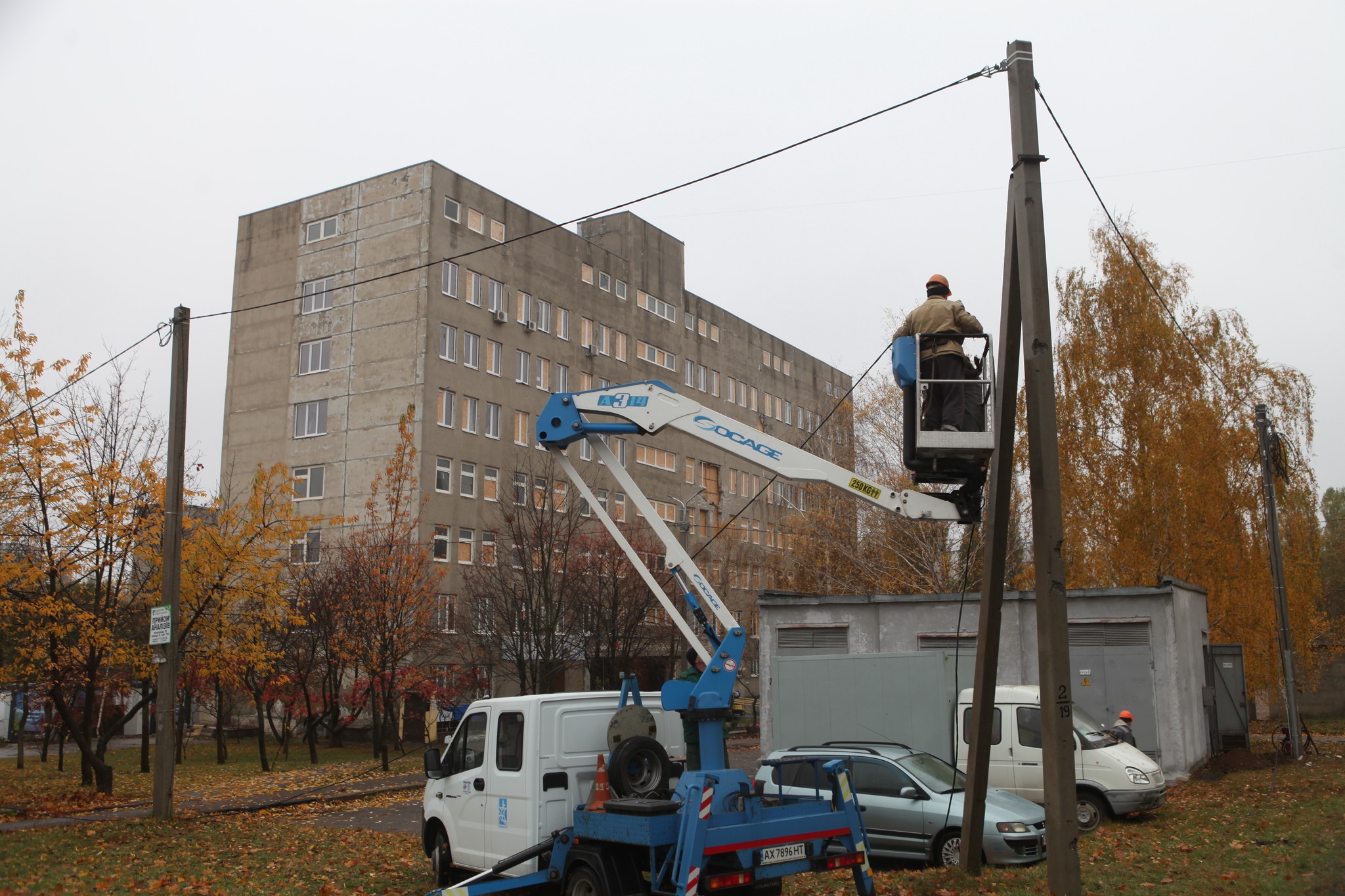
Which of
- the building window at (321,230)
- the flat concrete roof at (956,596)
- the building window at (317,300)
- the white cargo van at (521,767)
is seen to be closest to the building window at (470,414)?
the building window at (317,300)

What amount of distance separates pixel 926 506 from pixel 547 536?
24.6m

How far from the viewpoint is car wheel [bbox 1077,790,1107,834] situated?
1423cm

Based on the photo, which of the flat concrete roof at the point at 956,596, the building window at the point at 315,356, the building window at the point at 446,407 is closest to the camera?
the flat concrete roof at the point at 956,596

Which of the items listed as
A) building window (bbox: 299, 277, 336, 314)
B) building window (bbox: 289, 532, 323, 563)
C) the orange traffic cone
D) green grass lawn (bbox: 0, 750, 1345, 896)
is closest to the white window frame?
building window (bbox: 289, 532, 323, 563)

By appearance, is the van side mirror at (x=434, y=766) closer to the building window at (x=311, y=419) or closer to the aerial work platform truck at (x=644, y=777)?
the aerial work platform truck at (x=644, y=777)

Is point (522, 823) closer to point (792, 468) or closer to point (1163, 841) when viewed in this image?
point (792, 468)

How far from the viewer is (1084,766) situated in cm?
1449

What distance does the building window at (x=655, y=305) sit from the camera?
60.0 meters

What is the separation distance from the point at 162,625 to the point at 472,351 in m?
33.1

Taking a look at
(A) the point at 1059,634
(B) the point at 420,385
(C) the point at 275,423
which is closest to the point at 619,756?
(A) the point at 1059,634

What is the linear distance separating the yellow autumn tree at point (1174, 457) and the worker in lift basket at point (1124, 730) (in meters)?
11.6

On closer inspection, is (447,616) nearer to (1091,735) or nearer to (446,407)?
(446,407)

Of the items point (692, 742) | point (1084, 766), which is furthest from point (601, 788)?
point (1084, 766)

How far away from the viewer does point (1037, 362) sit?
307 inches
